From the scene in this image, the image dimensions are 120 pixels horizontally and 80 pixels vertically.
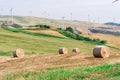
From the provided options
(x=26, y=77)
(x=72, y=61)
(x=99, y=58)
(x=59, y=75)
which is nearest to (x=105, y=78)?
(x=59, y=75)

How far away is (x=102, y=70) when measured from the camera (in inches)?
756

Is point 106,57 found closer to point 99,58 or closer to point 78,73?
point 99,58

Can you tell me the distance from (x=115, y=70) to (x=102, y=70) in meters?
0.73

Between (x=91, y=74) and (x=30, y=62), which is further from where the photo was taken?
(x=30, y=62)

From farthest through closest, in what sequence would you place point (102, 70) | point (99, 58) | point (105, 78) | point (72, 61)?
point (99, 58), point (72, 61), point (102, 70), point (105, 78)

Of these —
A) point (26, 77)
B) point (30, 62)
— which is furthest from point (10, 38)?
point (26, 77)

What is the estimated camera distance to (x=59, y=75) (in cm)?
1811

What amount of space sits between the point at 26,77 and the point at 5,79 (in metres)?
1.22

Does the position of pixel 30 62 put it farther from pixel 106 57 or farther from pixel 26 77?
pixel 26 77

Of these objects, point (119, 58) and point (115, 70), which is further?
point (119, 58)

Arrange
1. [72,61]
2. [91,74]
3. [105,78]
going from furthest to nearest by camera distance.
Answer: [72,61]
[91,74]
[105,78]

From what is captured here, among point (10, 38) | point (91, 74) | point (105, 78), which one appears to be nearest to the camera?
point (105, 78)

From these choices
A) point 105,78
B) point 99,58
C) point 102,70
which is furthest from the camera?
point 99,58

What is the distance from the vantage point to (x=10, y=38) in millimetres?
69562
